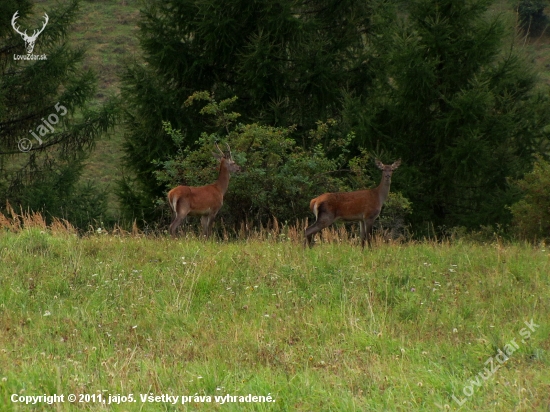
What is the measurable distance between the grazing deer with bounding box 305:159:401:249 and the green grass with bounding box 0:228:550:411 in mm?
900

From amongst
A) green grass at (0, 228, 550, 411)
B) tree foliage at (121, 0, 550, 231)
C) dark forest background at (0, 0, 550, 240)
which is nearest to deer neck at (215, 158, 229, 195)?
green grass at (0, 228, 550, 411)

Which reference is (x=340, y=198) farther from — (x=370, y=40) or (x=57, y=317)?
(x=370, y=40)

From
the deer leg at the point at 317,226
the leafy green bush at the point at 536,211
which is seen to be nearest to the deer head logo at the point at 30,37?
the deer leg at the point at 317,226

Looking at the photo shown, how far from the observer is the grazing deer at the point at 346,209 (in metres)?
11.6

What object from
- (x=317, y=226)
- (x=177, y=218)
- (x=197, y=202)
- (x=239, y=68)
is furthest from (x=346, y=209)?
(x=239, y=68)

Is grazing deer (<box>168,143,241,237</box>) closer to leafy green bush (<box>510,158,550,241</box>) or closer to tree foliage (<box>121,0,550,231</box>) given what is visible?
leafy green bush (<box>510,158,550,241</box>)

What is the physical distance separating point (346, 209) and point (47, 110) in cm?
1390

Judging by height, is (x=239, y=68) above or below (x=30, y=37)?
below

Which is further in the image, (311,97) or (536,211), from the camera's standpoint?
(311,97)

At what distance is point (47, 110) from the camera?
23.0 meters

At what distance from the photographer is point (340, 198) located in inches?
469

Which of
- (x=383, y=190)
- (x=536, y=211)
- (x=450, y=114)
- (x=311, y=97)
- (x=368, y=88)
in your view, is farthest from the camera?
(x=368, y=88)

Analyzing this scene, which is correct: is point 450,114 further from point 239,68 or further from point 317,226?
point 317,226

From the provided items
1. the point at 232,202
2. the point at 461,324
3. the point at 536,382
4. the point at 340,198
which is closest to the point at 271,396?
the point at 536,382
